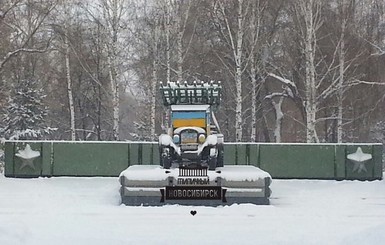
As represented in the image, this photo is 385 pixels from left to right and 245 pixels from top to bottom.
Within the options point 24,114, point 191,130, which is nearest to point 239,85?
point 191,130

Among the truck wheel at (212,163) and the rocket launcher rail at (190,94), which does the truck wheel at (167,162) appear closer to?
the truck wheel at (212,163)

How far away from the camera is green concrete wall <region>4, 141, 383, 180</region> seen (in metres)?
20.2

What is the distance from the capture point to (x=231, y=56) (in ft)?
101

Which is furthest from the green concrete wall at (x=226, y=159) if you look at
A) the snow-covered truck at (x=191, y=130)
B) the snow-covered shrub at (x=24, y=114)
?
the snow-covered shrub at (x=24, y=114)

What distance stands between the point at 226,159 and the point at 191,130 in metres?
5.03

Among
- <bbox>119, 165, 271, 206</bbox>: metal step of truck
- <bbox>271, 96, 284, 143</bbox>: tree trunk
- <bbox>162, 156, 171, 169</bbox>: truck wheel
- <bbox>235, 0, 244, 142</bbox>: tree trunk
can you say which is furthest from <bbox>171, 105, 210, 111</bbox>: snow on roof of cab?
<bbox>271, 96, 284, 143</bbox>: tree trunk

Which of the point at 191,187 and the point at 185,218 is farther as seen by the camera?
the point at 191,187

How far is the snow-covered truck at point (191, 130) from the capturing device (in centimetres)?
1596

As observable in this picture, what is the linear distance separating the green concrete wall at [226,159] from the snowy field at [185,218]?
168 cm

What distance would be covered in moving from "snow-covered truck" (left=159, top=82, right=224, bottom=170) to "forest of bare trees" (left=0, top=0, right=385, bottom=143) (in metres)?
8.40

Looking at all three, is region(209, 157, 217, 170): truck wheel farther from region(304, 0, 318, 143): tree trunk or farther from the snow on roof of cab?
region(304, 0, 318, 143): tree trunk

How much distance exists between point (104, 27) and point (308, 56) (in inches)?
423

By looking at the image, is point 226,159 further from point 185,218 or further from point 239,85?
point 185,218

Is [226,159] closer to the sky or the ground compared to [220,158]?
closer to the ground
